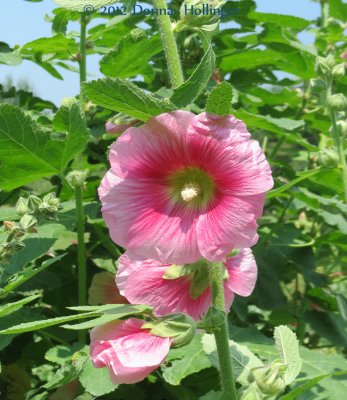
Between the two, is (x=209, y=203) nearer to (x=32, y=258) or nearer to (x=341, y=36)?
(x=32, y=258)

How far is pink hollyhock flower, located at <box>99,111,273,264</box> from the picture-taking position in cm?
82

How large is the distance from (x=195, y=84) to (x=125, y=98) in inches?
3.6

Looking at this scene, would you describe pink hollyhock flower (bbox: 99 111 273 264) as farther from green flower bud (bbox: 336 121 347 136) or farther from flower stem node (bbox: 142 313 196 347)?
green flower bud (bbox: 336 121 347 136)

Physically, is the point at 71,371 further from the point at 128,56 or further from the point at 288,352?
the point at 128,56

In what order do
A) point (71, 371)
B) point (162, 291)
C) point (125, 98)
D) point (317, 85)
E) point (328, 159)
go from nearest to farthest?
1. point (125, 98)
2. point (162, 291)
3. point (71, 371)
4. point (328, 159)
5. point (317, 85)

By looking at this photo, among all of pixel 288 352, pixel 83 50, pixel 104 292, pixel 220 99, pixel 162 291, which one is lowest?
pixel 104 292

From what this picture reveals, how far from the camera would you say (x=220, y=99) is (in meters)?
0.82

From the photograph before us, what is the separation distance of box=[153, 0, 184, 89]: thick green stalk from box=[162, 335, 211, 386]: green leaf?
0.55 meters

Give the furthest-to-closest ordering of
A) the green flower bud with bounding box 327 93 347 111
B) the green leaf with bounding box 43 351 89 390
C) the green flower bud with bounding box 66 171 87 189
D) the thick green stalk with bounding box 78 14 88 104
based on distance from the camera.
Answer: the thick green stalk with bounding box 78 14 88 104, the green flower bud with bounding box 327 93 347 111, the green flower bud with bounding box 66 171 87 189, the green leaf with bounding box 43 351 89 390

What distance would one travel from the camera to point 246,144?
82 centimetres

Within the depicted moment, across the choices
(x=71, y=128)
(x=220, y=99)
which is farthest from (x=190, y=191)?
(x=71, y=128)

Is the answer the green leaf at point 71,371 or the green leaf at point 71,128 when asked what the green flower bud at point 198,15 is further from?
the green leaf at point 71,371

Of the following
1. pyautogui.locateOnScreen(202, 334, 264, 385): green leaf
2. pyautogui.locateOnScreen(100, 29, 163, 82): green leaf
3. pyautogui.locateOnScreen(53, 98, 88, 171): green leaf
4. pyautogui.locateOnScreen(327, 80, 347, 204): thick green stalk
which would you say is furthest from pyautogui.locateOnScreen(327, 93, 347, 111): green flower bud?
pyautogui.locateOnScreen(202, 334, 264, 385): green leaf

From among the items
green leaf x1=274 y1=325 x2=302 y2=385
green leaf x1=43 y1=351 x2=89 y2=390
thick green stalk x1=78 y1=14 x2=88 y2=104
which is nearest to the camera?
green leaf x1=274 y1=325 x2=302 y2=385
